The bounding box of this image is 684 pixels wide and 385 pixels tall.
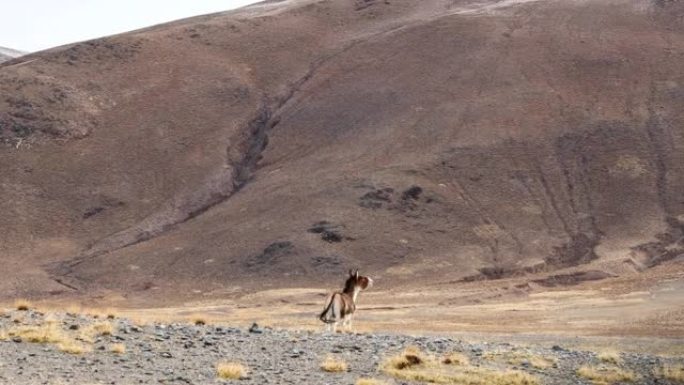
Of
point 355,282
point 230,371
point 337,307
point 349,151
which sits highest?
point 349,151

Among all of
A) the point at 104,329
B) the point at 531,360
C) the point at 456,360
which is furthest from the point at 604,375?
the point at 104,329

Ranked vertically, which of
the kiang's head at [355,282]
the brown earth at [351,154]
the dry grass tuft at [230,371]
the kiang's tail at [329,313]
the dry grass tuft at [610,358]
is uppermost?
the brown earth at [351,154]

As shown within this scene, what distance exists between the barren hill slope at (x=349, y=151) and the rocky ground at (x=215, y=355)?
55.7 m

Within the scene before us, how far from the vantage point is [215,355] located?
17.6 m

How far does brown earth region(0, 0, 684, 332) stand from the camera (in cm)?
8212

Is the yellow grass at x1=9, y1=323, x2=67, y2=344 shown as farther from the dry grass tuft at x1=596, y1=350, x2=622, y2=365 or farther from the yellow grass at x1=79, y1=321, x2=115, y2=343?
the dry grass tuft at x1=596, y1=350, x2=622, y2=365

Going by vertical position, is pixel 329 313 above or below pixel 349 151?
below

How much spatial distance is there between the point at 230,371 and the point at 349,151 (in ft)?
276

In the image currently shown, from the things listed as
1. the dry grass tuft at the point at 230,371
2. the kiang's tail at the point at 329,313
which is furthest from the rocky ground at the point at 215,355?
the kiang's tail at the point at 329,313

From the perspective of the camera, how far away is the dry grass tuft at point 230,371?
50.6ft

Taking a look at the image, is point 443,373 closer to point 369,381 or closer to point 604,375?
point 369,381

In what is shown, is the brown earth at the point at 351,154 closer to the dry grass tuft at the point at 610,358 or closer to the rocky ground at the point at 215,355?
the dry grass tuft at the point at 610,358

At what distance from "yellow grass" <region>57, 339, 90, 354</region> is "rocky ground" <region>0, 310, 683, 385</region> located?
0.02 metres

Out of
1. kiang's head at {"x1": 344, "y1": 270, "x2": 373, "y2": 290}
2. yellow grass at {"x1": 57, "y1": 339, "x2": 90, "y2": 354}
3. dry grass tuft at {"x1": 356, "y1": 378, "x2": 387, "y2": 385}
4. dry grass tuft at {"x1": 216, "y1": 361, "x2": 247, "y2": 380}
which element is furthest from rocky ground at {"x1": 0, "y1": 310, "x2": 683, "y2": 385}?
kiang's head at {"x1": 344, "y1": 270, "x2": 373, "y2": 290}
